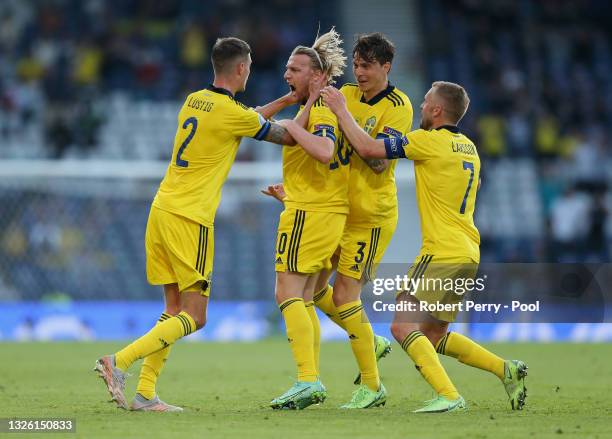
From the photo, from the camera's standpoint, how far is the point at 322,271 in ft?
27.4

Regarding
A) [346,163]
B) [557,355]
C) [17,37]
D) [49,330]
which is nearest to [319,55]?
[346,163]

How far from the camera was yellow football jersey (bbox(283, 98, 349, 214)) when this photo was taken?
787 centimetres

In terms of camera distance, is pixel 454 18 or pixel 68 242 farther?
pixel 454 18

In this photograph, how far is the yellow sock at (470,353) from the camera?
308 inches

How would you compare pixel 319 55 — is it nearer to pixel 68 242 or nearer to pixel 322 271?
pixel 322 271

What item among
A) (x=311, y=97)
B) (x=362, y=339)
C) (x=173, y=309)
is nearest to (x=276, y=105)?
(x=311, y=97)

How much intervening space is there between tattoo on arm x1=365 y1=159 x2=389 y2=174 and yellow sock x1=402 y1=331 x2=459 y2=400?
117 cm

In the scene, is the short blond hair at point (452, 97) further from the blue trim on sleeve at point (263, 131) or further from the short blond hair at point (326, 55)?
the blue trim on sleeve at point (263, 131)

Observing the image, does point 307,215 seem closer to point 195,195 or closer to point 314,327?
point 195,195

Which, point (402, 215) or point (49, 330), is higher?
point (402, 215)

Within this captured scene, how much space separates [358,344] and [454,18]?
16990 mm

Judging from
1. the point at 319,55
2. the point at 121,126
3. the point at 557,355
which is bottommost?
the point at 557,355

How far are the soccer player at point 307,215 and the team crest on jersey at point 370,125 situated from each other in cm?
26

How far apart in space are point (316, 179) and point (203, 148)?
0.83 m
